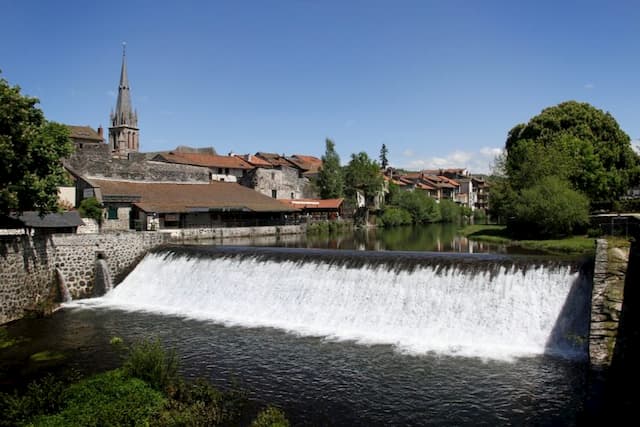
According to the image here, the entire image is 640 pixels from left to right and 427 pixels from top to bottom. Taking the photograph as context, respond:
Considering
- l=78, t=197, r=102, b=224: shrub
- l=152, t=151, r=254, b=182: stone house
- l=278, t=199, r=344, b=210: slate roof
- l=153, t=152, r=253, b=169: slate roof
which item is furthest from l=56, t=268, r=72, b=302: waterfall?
l=152, t=151, r=254, b=182: stone house

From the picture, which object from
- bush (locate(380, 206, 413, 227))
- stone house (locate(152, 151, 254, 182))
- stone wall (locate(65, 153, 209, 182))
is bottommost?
bush (locate(380, 206, 413, 227))

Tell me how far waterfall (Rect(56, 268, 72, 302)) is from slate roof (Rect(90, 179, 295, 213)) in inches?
792

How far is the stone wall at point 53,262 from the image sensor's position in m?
Answer: 21.5

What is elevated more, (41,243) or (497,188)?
(497,188)

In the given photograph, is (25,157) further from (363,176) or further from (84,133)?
(363,176)

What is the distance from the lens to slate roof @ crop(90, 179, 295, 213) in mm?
46406

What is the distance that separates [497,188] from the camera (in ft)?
162

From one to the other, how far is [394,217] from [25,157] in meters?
56.8

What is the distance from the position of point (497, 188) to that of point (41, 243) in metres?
40.4

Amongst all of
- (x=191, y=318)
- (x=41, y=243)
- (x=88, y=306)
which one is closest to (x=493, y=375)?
(x=191, y=318)

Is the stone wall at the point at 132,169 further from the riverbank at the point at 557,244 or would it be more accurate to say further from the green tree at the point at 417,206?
the riverbank at the point at 557,244

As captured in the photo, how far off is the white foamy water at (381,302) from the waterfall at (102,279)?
996mm

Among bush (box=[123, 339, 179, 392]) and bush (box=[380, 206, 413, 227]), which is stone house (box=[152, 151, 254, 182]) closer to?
bush (box=[380, 206, 413, 227])

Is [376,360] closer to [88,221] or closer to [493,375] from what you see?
[493,375]
